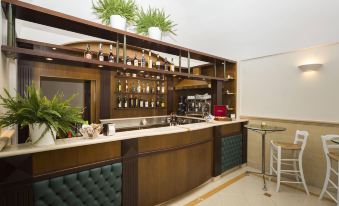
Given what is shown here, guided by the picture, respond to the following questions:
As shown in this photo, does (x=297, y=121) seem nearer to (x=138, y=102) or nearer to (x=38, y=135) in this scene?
(x=138, y=102)

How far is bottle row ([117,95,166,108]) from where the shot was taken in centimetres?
466

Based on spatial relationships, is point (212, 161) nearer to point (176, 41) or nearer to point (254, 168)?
point (254, 168)

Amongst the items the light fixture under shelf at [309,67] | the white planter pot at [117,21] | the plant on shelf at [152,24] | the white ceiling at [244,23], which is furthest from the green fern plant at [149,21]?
the light fixture under shelf at [309,67]

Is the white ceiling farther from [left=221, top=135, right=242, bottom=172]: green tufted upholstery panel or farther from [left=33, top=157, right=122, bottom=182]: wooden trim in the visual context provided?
[left=33, top=157, right=122, bottom=182]: wooden trim

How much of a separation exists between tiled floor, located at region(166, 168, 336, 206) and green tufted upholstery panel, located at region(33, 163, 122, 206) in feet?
3.50

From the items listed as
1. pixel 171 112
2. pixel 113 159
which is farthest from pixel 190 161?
pixel 171 112

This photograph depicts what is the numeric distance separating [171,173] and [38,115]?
1.79 metres

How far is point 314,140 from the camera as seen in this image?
3.32 meters

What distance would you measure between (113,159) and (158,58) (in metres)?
3.57

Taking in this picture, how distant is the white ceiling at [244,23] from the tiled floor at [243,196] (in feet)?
8.70

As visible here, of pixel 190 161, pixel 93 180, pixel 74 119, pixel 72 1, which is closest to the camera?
pixel 74 119

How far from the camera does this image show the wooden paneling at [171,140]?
2291mm

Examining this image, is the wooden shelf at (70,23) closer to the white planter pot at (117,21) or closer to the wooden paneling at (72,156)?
the white planter pot at (117,21)

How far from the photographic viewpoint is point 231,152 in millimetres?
3777
